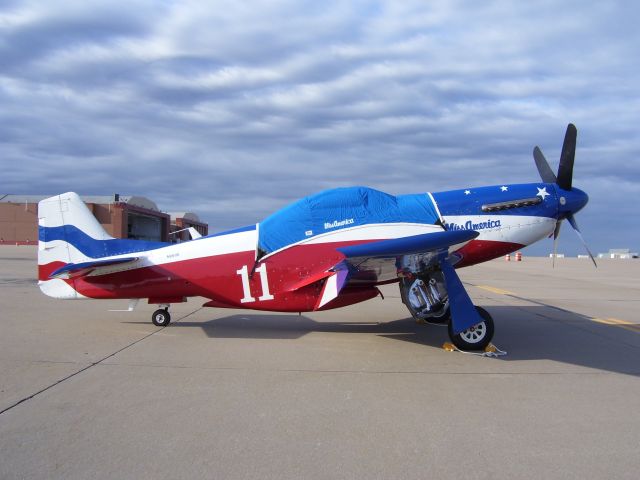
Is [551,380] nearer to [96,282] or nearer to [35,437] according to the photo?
[35,437]

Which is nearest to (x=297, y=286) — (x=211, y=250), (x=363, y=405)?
(x=211, y=250)

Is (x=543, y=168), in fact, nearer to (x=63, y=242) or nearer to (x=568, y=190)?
(x=568, y=190)

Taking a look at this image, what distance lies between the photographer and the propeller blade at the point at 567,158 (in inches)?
339

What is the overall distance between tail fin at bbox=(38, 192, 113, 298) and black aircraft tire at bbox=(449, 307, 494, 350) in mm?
6405

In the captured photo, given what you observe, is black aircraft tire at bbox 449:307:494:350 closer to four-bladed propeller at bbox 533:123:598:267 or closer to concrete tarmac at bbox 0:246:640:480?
concrete tarmac at bbox 0:246:640:480

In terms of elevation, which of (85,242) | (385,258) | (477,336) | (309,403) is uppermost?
(85,242)

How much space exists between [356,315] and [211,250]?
4.21 meters

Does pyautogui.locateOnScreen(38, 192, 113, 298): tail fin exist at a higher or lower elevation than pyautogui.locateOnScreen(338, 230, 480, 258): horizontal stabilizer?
higher

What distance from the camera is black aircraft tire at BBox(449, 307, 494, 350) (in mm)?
7660

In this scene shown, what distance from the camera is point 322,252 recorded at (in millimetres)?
8672

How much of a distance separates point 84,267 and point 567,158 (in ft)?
27.7

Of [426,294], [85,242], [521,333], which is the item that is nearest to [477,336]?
[426,294]

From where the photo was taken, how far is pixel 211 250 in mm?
9070

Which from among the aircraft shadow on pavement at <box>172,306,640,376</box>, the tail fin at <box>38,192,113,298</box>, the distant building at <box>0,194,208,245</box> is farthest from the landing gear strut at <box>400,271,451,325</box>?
the distant building at <box>0,194,208,245</box>
